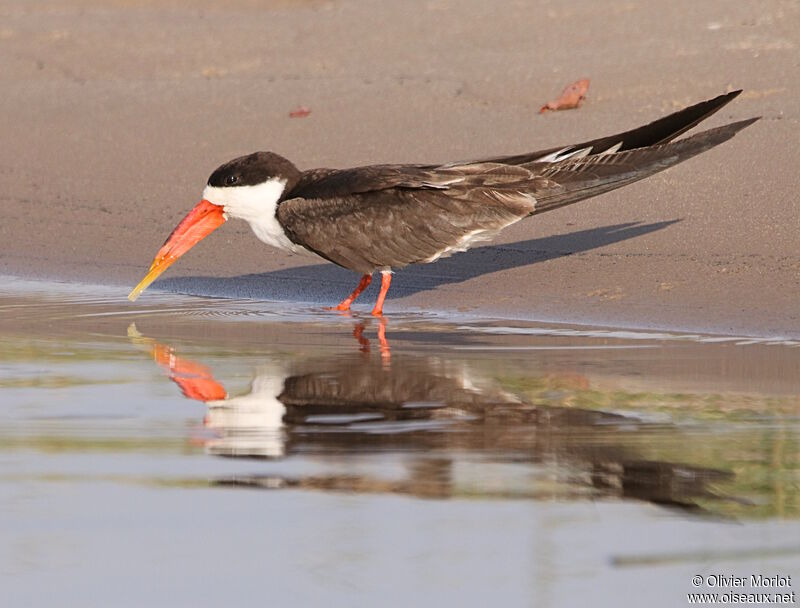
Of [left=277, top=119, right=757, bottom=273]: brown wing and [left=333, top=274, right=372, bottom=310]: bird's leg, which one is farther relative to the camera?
[left=333, top=274, right=372, bottom=310]: bird's leg

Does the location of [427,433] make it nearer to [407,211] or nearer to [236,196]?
[407,211]

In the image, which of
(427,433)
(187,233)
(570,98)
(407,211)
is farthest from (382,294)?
(570,98)

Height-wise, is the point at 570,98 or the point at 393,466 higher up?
the point at 570,98

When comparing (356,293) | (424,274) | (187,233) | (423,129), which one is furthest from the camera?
(423,129)

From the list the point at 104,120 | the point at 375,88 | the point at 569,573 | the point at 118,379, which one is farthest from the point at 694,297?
the point at 104,120

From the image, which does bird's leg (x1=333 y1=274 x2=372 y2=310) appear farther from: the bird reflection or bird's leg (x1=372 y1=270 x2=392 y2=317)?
the bird reflection

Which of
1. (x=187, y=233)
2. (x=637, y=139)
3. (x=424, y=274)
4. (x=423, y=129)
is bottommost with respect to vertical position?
(x=424, y=274)

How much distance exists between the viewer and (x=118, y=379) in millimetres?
5828

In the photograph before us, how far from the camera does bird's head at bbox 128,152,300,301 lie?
7590 mm

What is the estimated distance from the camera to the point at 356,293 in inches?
305

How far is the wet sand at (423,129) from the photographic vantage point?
7859 mm

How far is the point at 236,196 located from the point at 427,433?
10.1 feet

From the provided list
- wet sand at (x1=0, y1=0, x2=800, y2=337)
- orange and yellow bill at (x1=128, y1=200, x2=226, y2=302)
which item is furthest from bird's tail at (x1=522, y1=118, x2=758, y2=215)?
orange and yellow bill at (x1=128, y1=200, x2=226, y2=302)

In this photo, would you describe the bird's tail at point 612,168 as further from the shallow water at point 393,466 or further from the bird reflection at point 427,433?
the bird reflection at point 427,433
